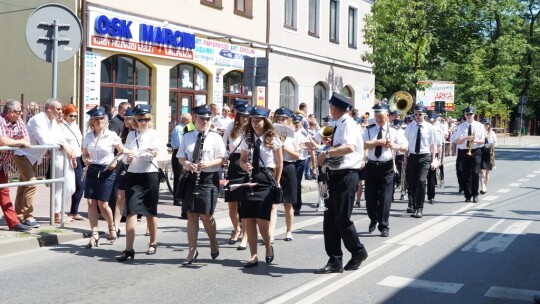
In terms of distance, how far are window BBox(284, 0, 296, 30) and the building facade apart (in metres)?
0.04

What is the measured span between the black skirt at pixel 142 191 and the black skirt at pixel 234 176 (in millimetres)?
900

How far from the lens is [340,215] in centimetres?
847

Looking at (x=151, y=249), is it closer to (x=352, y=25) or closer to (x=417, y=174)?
(x=417, y=174)

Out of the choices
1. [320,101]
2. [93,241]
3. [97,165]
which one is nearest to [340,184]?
[97,165]

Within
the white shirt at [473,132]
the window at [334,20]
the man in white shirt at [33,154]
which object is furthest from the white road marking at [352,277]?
the window at [334,20]

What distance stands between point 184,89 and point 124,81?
2988 mm

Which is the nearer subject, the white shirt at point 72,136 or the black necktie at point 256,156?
the black necktie at point 256,156

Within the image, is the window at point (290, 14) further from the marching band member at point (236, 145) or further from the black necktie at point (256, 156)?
the black necktie at point (256, 156)

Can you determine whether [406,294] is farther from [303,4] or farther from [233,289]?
[303,4]

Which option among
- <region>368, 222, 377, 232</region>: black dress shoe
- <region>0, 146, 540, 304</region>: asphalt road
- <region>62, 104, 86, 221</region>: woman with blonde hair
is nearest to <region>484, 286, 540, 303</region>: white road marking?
<region>0, 146, 540, 304</region>: asphalt road

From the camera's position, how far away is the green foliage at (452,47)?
110 feet

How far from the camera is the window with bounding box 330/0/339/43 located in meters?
32.8

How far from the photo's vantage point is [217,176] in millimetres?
9211

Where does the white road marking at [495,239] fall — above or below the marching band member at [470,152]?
below
